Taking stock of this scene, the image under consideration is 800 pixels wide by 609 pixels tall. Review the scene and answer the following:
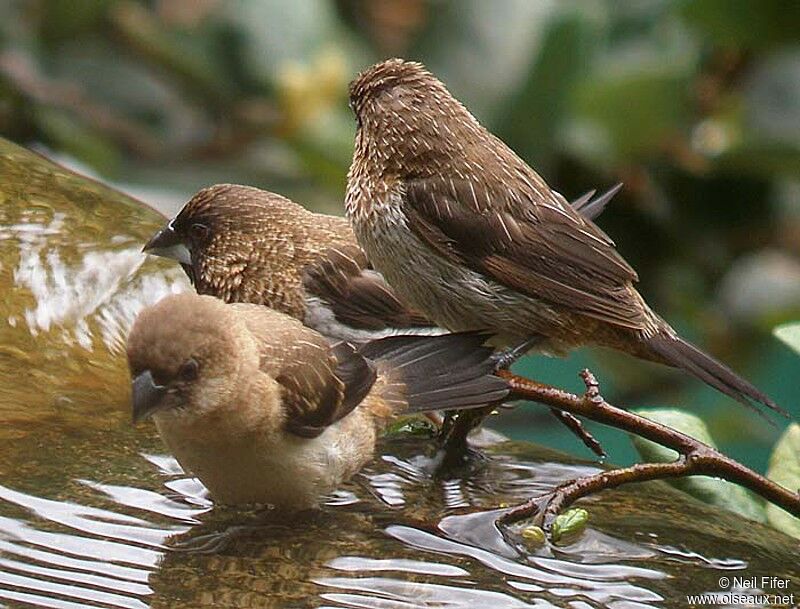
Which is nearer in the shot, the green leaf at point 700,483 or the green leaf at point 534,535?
the green leaf at point 534,535

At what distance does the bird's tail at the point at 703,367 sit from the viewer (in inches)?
130

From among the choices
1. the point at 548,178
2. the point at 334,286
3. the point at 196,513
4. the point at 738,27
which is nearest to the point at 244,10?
the point at 548,178

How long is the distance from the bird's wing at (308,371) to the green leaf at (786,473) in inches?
34.7

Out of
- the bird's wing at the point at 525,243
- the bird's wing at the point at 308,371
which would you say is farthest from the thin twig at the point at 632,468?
the bird's wing at the point at 525,243

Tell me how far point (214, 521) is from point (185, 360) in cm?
37

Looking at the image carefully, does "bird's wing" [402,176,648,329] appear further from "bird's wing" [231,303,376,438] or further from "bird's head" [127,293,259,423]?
"bird's head" [127,293,259,423]

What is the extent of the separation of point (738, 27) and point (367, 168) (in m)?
2.53

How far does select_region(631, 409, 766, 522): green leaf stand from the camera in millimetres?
3180

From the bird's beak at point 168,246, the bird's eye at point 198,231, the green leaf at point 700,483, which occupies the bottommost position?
the green leaf at point 700,483

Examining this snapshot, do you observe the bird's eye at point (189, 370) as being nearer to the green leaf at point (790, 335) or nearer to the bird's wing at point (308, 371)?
the bird's wing at point (308, 371)

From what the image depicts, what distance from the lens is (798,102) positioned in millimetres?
5953

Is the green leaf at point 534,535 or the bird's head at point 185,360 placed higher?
the bird's head at point 185,360

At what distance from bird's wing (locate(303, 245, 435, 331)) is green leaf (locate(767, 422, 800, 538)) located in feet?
3.33

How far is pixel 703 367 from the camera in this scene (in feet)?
11.1
